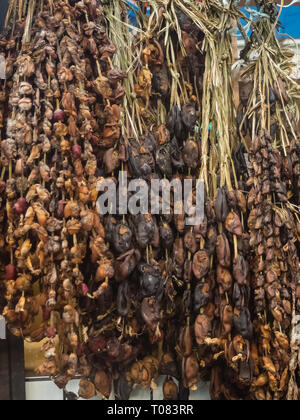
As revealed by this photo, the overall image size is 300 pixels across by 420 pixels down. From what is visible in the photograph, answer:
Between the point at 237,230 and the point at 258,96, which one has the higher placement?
the point at 258,96

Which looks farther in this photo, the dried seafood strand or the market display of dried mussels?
the dried seafood strand

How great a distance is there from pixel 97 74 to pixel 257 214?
60 cm

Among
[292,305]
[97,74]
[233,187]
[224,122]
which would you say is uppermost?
[97,74]

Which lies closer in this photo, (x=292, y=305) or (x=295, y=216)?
(x=292, y=305)

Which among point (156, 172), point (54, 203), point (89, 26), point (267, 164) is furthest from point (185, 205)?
point (89, 26)

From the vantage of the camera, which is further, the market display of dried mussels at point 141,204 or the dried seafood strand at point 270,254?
the dried seafood strand at point 270,254

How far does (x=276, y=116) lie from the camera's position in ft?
4.79

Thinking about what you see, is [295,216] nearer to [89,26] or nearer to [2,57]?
[89,26]

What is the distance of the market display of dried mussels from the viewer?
116 centimetres

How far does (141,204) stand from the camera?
125cm

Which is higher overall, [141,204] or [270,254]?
[141,204]

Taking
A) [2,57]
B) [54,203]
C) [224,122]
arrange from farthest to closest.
A: [224,122]
[2,57]
[54,203]

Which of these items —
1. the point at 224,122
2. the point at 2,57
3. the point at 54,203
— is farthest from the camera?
the point at 224,122

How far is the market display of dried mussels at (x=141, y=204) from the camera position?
3.81 feet
